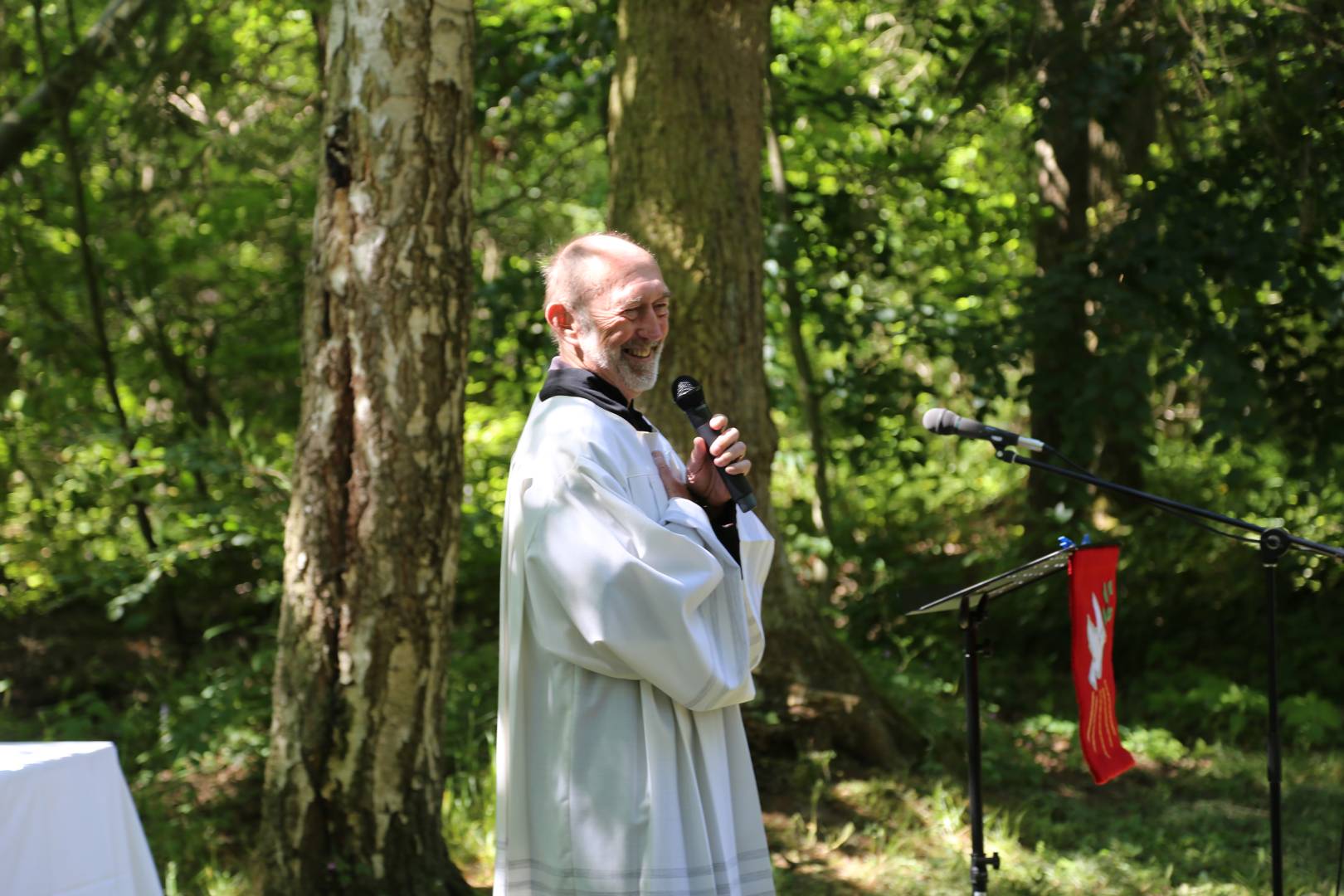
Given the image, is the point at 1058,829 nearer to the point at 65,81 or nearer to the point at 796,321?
the point at 796,321

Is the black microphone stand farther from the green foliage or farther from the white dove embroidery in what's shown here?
the green foliage

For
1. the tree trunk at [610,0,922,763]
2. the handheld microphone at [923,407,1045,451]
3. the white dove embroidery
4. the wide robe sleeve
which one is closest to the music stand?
the white dove embroidery

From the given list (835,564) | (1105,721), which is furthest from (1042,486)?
(1105,721)

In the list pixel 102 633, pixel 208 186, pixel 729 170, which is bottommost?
pixel 102 633

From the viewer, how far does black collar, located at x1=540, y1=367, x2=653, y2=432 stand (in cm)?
268

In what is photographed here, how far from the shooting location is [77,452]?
727cm

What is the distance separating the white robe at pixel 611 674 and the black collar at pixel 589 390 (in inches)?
1.0

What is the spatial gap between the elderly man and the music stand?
69 cm

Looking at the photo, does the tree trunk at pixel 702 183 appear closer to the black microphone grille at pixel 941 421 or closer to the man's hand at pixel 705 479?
the black microphone grille at pixel 941 421

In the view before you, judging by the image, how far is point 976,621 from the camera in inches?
133

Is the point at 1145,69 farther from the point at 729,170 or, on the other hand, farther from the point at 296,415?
the point at 296,415

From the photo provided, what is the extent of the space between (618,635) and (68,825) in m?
1.37

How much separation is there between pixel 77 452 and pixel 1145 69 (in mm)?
6352

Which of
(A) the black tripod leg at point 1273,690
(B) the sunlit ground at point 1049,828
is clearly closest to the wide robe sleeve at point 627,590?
(A) the black tripod leg at point 1273,690
